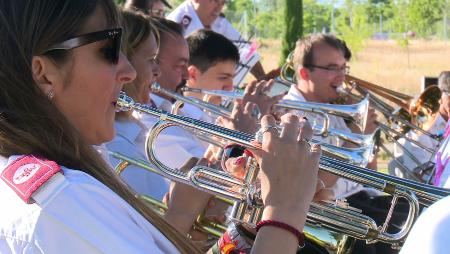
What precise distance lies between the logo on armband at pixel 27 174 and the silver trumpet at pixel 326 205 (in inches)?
26.4

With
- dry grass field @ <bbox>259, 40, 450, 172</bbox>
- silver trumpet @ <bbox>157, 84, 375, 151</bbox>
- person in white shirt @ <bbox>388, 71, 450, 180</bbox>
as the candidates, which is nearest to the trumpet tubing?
silver trumpet @ <bbox>157, 84, 375, 151</bbox>

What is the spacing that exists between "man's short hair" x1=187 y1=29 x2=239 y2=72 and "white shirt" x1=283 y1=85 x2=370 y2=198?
491 millimetres

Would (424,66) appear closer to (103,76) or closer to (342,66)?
(342,66)

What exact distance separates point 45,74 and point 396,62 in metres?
24.2

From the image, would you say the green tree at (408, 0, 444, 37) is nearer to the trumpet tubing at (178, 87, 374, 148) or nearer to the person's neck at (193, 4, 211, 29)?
the person's neck at (193, 4, 211, 29)

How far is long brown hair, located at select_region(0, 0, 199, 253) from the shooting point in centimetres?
132

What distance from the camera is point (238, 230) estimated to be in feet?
6.40

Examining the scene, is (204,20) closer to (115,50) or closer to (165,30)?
(165,30)

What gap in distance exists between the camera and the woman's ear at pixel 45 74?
139 centimetres

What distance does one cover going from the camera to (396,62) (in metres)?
24.6

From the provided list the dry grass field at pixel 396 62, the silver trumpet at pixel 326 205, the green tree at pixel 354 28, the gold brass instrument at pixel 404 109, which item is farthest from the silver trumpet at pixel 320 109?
the green tree at pixel 354 28

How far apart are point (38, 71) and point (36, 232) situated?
0.38 meters

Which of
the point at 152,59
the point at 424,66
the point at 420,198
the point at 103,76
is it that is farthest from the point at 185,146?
the point at 424,66

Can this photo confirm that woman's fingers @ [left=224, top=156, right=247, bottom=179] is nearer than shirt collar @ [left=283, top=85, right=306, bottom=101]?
Yes
